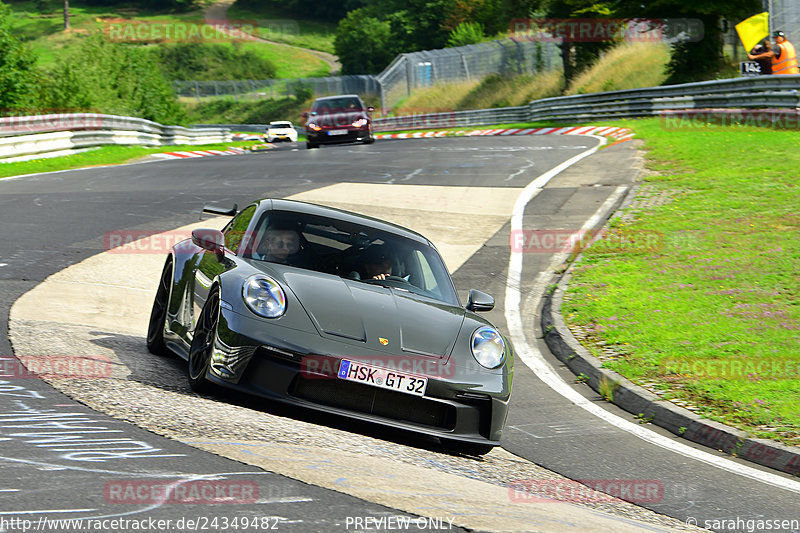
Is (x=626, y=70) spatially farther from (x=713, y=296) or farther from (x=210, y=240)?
(x=210, y=240)

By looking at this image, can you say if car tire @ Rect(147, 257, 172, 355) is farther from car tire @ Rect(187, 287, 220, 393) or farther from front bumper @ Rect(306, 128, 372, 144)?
front bumper @ Rect(306, 128, 372, 144)

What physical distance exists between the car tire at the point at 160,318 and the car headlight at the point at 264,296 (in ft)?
5.42

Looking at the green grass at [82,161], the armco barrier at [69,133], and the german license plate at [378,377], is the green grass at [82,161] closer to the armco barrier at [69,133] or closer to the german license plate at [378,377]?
the armco barrier at [69,133]

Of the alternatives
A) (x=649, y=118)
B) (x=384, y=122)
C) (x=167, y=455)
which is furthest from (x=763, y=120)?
(x=384, y=122)

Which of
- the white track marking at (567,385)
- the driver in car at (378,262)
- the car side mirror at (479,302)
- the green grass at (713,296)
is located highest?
the driver in car at (378,262)

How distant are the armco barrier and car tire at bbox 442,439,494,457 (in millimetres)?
19726

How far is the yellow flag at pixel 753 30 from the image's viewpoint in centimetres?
3134

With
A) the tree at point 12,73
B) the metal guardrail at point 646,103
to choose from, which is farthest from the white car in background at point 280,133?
the tree at point 12,73

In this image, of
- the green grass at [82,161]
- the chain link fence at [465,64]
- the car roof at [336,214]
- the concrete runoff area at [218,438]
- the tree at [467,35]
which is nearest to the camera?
the concrete runoff area at [218,438]

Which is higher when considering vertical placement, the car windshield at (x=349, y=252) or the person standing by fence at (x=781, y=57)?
the person standing by fence at (x=781, y=57)

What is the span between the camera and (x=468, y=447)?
5.80 metres

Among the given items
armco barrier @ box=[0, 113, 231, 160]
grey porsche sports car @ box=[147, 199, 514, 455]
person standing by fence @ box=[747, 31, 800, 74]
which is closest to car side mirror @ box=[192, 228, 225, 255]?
grey porsche sports car @ box=[147, 199, 514, 455]

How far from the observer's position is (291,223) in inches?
275

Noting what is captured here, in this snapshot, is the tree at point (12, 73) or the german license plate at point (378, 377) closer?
the german license plate at point (378, 377)
